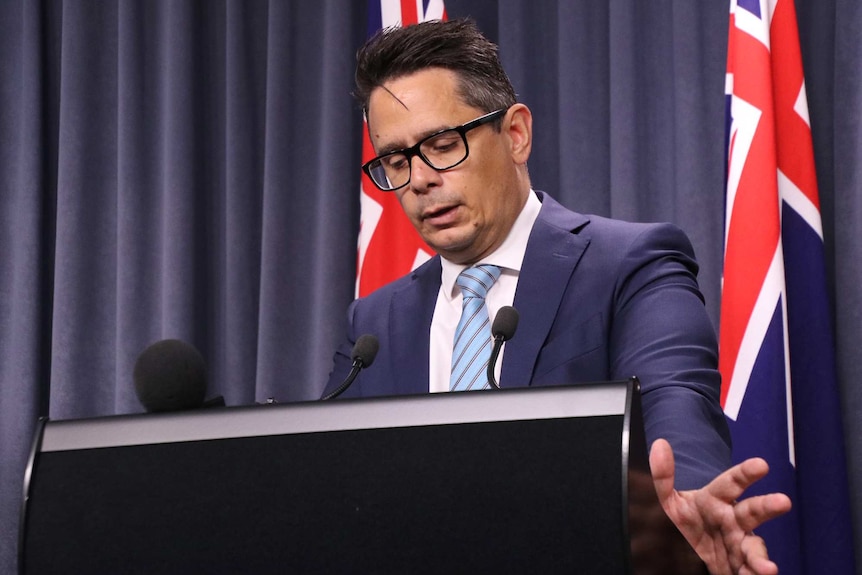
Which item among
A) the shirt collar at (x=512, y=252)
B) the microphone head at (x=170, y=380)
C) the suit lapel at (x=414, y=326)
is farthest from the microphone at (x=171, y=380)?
the shirt collar at (x=512, y=252)

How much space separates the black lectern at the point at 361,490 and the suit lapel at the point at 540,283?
74 cm

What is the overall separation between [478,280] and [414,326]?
15cm

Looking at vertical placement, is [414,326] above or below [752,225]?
below

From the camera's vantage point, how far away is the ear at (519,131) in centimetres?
195

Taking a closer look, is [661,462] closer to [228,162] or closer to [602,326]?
[602,326]

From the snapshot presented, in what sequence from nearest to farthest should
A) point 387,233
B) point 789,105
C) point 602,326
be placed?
point 602,326 < point 789,105 < point 387,233

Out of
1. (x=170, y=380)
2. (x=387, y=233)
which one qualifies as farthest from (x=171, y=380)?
(x=387, y=233)

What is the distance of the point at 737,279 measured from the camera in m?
2.34

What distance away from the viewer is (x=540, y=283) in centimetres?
177

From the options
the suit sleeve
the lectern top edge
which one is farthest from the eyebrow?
the lectern top edge

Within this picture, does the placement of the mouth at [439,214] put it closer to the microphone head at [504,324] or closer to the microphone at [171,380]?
the microphone head at [504,324]

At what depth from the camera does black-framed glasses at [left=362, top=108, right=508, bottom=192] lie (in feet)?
5.97

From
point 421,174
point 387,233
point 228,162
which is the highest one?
point 228,162

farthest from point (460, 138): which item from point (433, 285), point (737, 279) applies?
point (737, 279)
